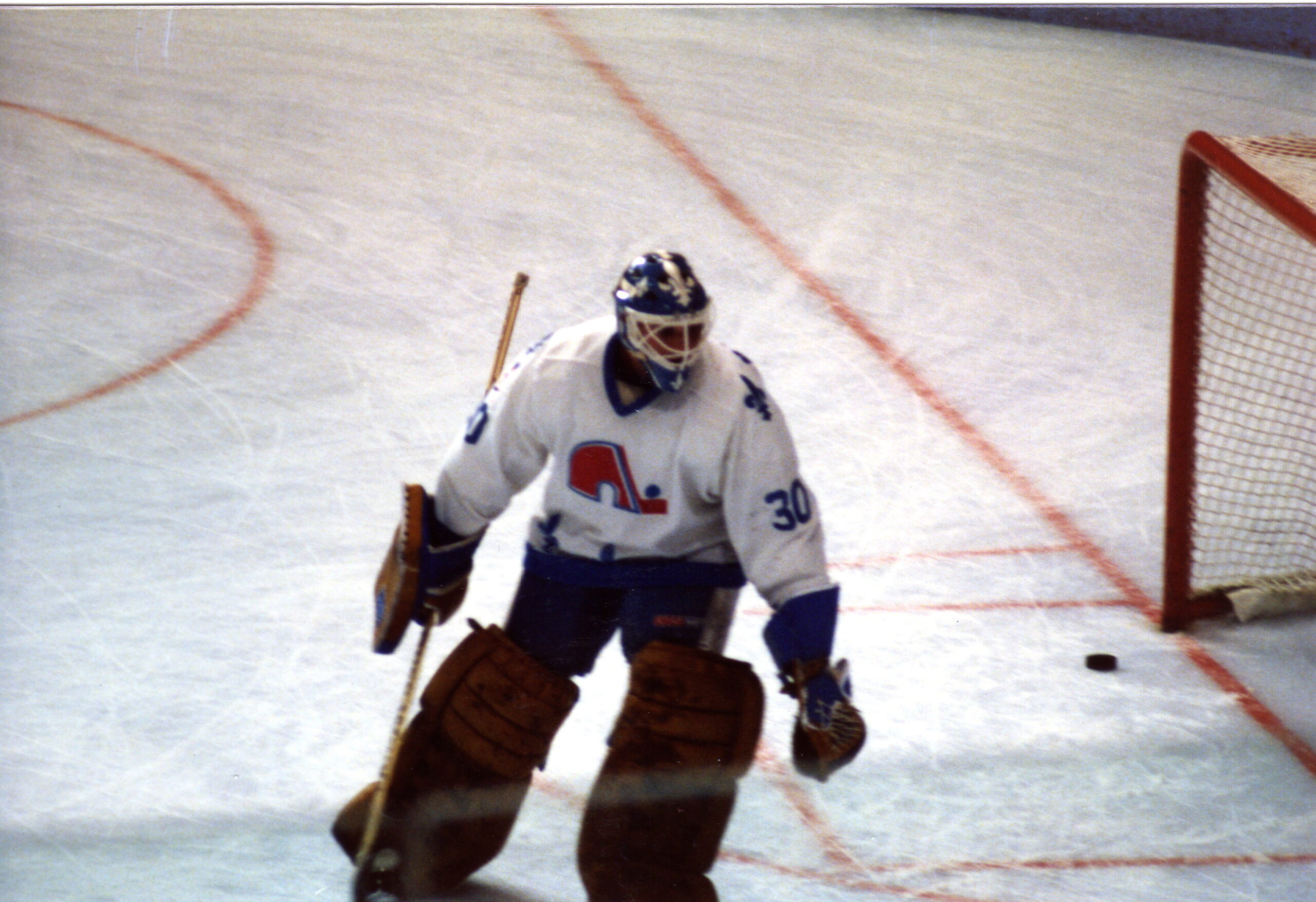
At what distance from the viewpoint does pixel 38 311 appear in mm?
5133

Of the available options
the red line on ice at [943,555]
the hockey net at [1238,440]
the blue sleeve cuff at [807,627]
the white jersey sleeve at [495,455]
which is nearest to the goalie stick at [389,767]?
the white jersey sleeve at [495,455]

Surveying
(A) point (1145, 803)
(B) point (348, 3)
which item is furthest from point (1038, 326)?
(B) point (348, 3)

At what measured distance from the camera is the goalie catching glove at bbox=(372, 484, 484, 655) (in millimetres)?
2654

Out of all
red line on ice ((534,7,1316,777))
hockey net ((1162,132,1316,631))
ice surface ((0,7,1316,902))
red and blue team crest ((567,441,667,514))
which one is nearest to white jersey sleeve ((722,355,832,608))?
red and blue team crest ((567,441,667,514))

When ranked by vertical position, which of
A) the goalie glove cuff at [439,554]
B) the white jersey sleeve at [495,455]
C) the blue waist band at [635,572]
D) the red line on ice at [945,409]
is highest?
the white jersey sleeve at [495,455]

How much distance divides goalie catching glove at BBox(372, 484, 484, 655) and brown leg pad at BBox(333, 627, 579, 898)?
104mm

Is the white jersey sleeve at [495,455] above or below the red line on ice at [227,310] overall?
above

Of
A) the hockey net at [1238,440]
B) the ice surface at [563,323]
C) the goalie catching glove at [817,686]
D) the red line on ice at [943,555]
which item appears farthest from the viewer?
the red line on ice at [943,555]

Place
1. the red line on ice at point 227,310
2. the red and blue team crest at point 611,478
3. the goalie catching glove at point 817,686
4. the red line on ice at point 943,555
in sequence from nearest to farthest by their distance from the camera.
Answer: the goalie catching glove at point 817,686
the red and blue team crest at point 611,478
the red line on ice at point 943,555
the red line on ice at point 227,310

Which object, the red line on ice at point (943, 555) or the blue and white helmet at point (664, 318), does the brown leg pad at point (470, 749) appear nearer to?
the blue and white helmet at point (664, 318)

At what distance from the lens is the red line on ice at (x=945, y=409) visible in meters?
3.57

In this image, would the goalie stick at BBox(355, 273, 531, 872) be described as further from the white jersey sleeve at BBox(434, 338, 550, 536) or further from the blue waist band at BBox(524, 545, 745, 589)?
the blue waist band at BBox(524, 545, 745, 589)

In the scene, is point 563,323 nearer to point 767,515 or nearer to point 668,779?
point 767,515

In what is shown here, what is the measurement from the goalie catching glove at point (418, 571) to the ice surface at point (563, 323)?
1.67 ft
